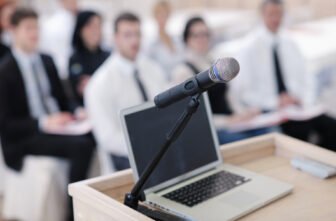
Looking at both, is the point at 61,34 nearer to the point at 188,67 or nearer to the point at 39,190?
the point at 188,67

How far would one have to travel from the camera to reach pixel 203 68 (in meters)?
2.84

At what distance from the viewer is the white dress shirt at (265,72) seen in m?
3.12

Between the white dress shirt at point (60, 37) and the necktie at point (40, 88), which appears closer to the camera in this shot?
the necktie at point (40, 88)

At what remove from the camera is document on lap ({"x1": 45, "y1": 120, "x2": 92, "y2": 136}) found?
103 inches

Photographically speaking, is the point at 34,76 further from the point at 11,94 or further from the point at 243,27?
the point at 243,27

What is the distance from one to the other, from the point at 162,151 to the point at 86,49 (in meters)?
2.30

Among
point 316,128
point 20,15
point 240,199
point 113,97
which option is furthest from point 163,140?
point 316,128

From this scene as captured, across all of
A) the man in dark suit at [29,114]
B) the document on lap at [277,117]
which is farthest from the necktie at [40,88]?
the document on lap at [277,117]

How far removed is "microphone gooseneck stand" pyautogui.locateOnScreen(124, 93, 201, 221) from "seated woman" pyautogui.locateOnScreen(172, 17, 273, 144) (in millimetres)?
1602

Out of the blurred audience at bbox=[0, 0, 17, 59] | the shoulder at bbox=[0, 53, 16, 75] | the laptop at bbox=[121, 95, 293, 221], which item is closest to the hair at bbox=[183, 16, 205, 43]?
the shoulder at bbox=[0, 53, 16, 75]

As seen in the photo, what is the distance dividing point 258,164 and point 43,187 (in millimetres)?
1335

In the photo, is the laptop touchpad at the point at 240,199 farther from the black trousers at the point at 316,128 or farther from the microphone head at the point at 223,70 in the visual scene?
the black trousers at the point at 316,128

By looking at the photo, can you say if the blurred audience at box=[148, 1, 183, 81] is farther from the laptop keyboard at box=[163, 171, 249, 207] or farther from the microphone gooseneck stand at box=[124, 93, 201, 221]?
the microphone gooseneck stand at box=[124, 93, 201, 221]

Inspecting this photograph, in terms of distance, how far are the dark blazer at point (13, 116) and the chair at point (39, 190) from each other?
0.24 feet
